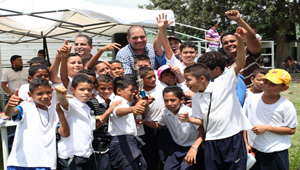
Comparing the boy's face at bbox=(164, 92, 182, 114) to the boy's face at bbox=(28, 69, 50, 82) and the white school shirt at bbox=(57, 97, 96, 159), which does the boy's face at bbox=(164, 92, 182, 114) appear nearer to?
the white school shirt at bbox=(57, 97, 96, 159)

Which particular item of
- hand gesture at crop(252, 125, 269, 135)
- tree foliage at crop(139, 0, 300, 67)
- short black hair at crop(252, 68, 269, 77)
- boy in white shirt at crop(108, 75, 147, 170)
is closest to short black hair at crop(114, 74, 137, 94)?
boy in white shirt at crop(108, 75, 147, 170)

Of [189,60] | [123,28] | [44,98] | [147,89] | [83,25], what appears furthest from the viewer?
[123,28]

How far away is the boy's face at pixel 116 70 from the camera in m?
3.75

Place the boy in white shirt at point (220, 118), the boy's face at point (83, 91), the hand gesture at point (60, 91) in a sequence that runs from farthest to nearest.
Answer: the boy's face at point (83, 91)
the boy in white shirt at point (220, 118)
the hand gesture at point (60, 91)

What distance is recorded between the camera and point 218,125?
2748 millimetres

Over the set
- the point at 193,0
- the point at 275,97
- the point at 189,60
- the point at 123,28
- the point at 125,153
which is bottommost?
the point at 125,153

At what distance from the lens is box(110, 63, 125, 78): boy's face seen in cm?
375

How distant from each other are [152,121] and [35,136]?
1.37m

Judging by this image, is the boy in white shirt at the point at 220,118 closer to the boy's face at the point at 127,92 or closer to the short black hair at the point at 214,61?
the short black hair at the point at 214,61

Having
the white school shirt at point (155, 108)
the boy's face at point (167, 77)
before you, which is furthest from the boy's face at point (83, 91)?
the boy's face at point (167, 77)

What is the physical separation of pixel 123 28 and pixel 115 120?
553cm

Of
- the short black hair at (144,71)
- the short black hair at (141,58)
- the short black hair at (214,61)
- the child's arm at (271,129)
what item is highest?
the short black hair at (141,58)

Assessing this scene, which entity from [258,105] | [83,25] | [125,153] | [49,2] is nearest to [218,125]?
[258,105]

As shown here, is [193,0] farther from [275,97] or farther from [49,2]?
[275,97]
